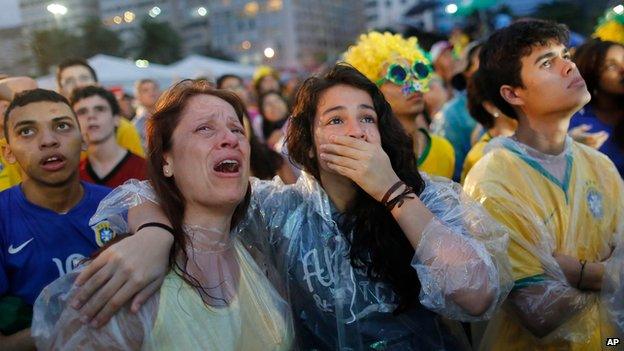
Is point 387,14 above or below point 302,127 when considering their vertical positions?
above

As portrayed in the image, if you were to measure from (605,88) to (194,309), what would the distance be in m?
3.17

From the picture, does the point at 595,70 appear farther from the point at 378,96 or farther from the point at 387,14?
the point at 387,14

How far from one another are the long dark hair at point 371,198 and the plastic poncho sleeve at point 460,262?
211 millimetres

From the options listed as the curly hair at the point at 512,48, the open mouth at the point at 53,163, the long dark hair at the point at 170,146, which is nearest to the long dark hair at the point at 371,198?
the long dark hair at the point at 170,146

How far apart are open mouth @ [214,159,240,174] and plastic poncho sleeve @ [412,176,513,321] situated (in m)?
0.74

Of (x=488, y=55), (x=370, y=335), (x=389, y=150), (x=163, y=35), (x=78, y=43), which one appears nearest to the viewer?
(x=370, y=335)

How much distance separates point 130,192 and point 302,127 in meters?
0.77

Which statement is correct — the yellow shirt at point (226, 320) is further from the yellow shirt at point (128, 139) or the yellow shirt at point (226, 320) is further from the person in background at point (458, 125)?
the yellow shirt at point (128, 139)

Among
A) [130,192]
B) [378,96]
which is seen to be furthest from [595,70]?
[130,192]

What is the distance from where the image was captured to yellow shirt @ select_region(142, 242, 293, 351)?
1707 mm

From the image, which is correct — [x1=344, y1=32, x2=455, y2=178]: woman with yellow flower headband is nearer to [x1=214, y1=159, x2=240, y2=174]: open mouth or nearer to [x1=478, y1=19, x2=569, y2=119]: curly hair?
[x1=478, y1=19, x2=569, y2=119]: curly hair

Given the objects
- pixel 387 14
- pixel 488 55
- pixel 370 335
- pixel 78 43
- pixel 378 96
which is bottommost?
pixel 370 335

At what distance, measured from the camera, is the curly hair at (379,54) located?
12.3 ft

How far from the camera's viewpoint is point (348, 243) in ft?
6.96
